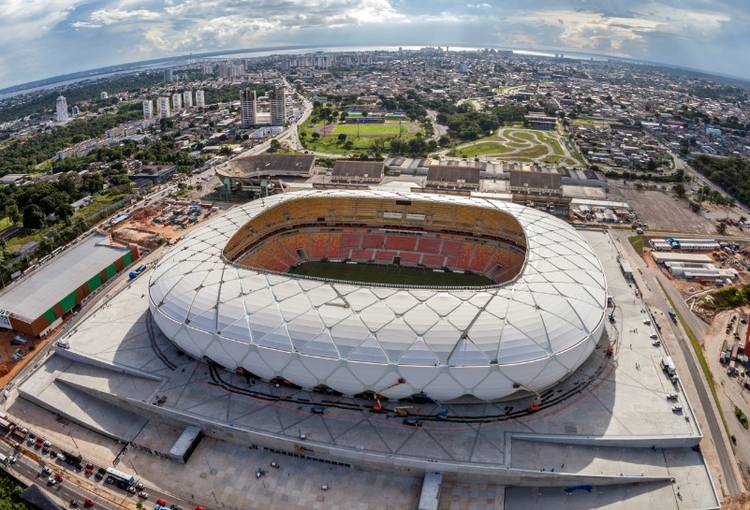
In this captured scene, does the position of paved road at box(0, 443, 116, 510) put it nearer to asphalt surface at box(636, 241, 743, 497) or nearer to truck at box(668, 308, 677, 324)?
asphalt surface at box(636, 241, 743, 497)

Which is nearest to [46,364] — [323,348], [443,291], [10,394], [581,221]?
[10,394]

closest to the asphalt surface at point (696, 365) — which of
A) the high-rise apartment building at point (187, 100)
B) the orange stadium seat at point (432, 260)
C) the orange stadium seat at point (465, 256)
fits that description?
the orange stadium seat at point (465, 256)

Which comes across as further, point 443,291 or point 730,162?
point 730,162

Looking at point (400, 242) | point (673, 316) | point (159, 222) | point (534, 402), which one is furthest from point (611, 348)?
point (159, 222)

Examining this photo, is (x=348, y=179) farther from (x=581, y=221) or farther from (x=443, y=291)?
(x=443, y=291)

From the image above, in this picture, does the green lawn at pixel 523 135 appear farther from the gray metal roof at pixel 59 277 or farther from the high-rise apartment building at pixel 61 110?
the high-rise apartment building at pixel 61 110

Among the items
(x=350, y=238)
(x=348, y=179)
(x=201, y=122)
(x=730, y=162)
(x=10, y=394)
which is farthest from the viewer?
(x=201, y=122)

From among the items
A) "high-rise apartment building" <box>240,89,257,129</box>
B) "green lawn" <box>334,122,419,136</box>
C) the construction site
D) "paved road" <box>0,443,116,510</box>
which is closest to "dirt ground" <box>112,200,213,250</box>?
the construction site
